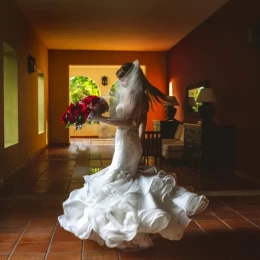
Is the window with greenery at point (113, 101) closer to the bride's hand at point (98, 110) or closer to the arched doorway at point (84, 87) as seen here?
the bride's hand at point (98, 110)

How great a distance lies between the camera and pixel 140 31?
8391 millimetres

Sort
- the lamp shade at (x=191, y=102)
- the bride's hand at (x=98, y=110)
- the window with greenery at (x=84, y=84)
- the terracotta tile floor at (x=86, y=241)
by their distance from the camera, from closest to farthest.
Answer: the bride's hand at (x=98, y=110)
the terracotta tile floor at (x=86, y=241)
the lamp shade at (x=191, y=102)
the window with greenery at (x=84, y=84)

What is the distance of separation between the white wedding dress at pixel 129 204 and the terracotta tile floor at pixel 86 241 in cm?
18

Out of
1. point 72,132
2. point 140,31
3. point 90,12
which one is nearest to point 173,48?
point 140,31

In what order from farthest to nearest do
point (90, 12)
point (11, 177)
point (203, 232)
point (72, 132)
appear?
point (72, 132), point (90, 12), point (11, 177), point (203, 232)

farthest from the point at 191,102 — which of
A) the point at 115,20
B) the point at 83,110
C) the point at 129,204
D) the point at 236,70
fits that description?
the point at 129,204

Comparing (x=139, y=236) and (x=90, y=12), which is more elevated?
(x=90, y=12)

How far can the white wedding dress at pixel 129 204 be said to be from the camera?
234 cm

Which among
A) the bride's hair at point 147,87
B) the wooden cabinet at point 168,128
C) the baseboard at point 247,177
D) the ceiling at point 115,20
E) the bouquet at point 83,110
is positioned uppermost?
the ceiling at point 115,20

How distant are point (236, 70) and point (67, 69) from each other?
6.42 metres

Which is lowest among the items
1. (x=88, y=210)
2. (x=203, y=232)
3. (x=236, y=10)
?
(x=203, y=232)

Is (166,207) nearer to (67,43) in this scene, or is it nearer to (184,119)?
(184,119)

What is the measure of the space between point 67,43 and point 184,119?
12.2ft

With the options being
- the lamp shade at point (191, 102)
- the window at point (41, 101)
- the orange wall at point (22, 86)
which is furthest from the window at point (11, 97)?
the lamp shade at point (191, 102)
